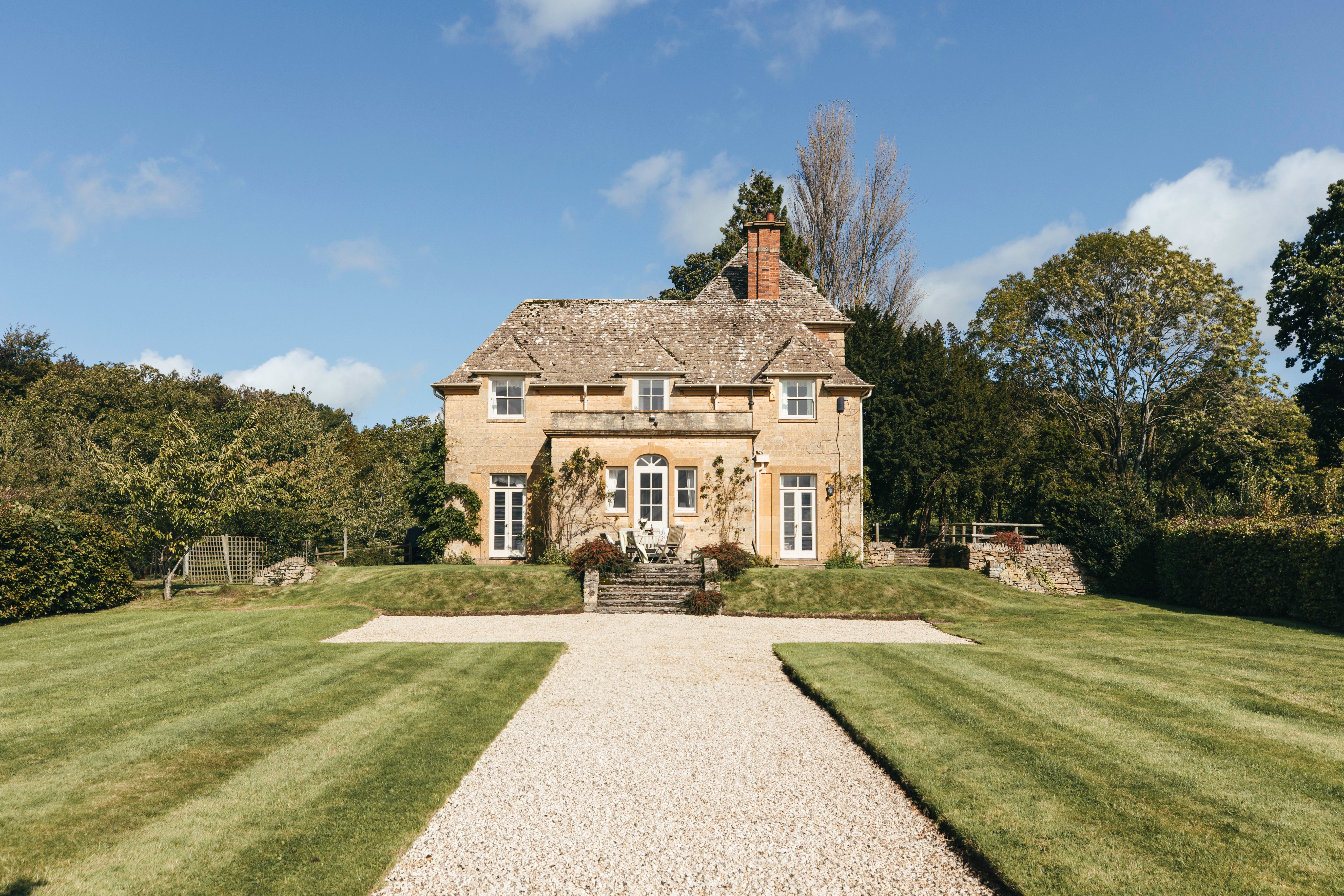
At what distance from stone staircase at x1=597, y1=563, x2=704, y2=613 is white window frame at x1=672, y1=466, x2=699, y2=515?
99.8 inches

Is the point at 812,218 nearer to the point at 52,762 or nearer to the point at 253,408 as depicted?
the point at 253,408

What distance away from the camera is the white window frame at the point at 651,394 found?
85.9ft

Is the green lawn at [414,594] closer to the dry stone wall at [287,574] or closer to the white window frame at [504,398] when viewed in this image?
the dry stone wall at [287,574]

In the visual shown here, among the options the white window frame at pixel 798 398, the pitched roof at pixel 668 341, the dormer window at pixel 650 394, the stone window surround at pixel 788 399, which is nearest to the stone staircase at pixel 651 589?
the dormer window at pixel 650 394

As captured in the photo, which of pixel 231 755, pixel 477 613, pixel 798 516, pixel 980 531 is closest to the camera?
pixel 231 755

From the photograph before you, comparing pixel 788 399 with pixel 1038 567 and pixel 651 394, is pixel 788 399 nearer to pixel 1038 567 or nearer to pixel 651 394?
pixel 651 394

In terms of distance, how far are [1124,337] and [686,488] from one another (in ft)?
73.8

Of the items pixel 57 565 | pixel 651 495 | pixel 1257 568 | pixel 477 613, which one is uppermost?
pixel 651 495

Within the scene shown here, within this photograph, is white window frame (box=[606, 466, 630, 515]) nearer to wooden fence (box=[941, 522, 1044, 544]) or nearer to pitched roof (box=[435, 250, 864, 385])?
pitched roof (box=[435, 250, 864, 385])

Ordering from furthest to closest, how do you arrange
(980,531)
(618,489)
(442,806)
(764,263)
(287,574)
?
(980,531)
(764,263)
(618,489)
(287,574)
(442,806)

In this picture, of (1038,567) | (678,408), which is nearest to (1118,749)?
(678,408)

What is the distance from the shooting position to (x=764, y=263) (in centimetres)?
2983

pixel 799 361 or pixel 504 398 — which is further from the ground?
pixel 799 361

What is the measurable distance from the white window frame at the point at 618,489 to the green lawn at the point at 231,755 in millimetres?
9916
